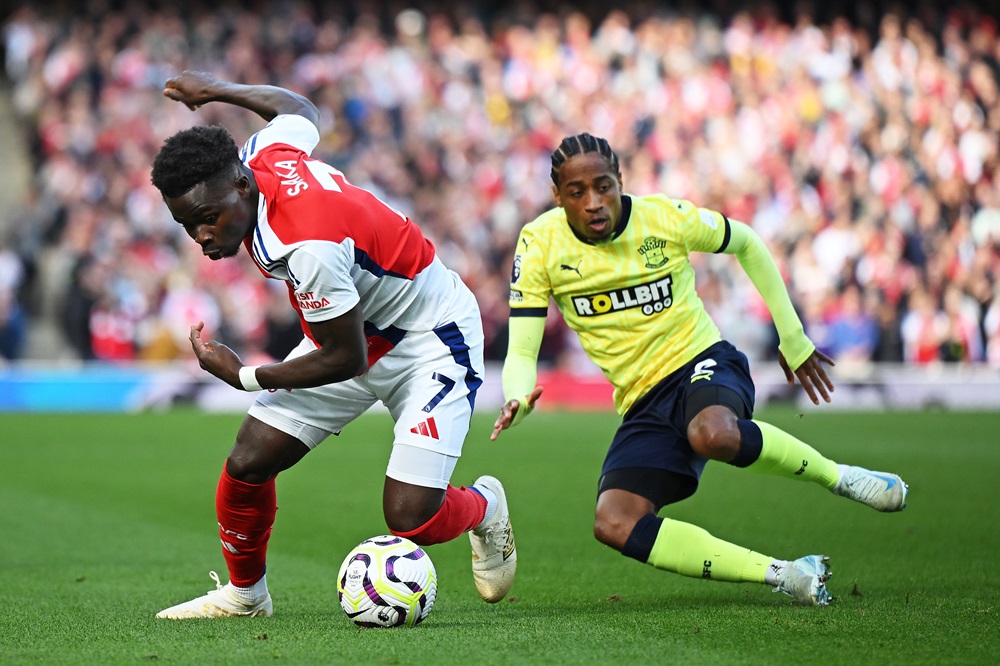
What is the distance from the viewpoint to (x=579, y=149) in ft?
20.4

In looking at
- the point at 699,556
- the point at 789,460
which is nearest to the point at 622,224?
the point at 789,460

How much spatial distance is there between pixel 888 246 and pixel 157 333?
38.7 ft

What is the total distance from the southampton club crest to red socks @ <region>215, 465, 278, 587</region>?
6.92 feet

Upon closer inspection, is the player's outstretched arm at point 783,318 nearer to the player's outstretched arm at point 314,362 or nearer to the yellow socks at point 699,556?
the yellow socks at point 699,556

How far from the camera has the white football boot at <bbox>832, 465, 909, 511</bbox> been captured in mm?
5949

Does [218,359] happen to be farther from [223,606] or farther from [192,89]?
[192,89]

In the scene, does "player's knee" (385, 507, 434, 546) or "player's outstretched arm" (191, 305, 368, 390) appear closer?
"player's outstretched arm" (191, 305, 368, 390)

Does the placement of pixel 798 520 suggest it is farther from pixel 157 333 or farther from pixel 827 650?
pixel 157 333

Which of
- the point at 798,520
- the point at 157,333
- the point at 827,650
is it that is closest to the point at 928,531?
the point at 798,520

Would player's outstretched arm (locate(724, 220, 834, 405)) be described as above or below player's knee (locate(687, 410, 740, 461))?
above

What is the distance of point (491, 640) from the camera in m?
5.12

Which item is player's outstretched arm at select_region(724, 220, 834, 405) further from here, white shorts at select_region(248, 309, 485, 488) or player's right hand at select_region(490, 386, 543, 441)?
white shorts at select_region(248, 309, 485, 488)

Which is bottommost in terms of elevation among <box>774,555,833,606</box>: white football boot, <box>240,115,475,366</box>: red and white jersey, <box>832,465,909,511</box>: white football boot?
<box>774,555,833,606</box>: white football boot

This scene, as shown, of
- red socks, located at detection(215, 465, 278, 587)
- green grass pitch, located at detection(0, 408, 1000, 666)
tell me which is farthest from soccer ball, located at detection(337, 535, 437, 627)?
red socks, located at detection(215, 465, 278, 587)
